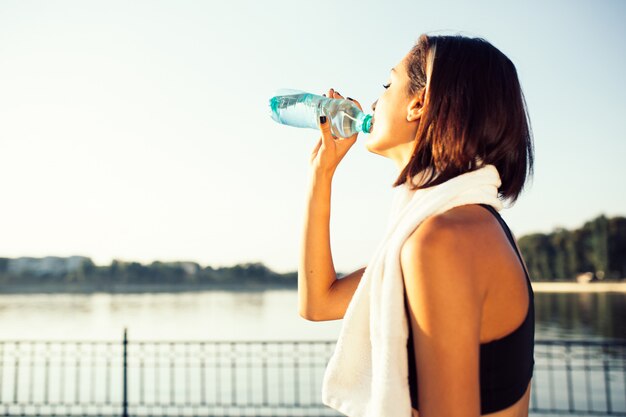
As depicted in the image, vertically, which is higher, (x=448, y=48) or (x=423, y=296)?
(x=448, y=48)

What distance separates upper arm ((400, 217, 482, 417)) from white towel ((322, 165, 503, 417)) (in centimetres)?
6

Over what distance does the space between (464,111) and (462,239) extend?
27 cm

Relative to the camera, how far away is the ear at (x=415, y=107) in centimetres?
128

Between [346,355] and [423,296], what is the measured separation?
29 centimetres

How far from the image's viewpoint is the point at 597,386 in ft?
44.4

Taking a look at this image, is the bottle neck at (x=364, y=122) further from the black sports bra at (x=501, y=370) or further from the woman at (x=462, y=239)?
the black sports bra at (x=501, y=370)

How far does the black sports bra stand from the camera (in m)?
1.08

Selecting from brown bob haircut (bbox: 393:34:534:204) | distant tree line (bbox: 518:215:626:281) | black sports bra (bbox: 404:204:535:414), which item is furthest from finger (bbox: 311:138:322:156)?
distant tree line (bbox: 518:215:626:281)

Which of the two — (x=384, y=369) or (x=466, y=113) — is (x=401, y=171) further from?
(x=384, y=369)

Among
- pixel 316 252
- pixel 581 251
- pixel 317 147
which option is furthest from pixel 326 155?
pixel 581 251

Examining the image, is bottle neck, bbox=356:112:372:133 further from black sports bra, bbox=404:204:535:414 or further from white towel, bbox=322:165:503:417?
black sports bra, bbox=404:204:535:414

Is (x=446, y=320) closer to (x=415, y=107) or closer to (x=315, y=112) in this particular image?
(x=415, y=107)

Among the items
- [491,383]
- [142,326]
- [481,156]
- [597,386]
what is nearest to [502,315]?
[491,383]

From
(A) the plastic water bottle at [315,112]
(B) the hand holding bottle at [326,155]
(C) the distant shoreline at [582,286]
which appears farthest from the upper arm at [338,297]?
(C) the distant shoreline at [582,286]
